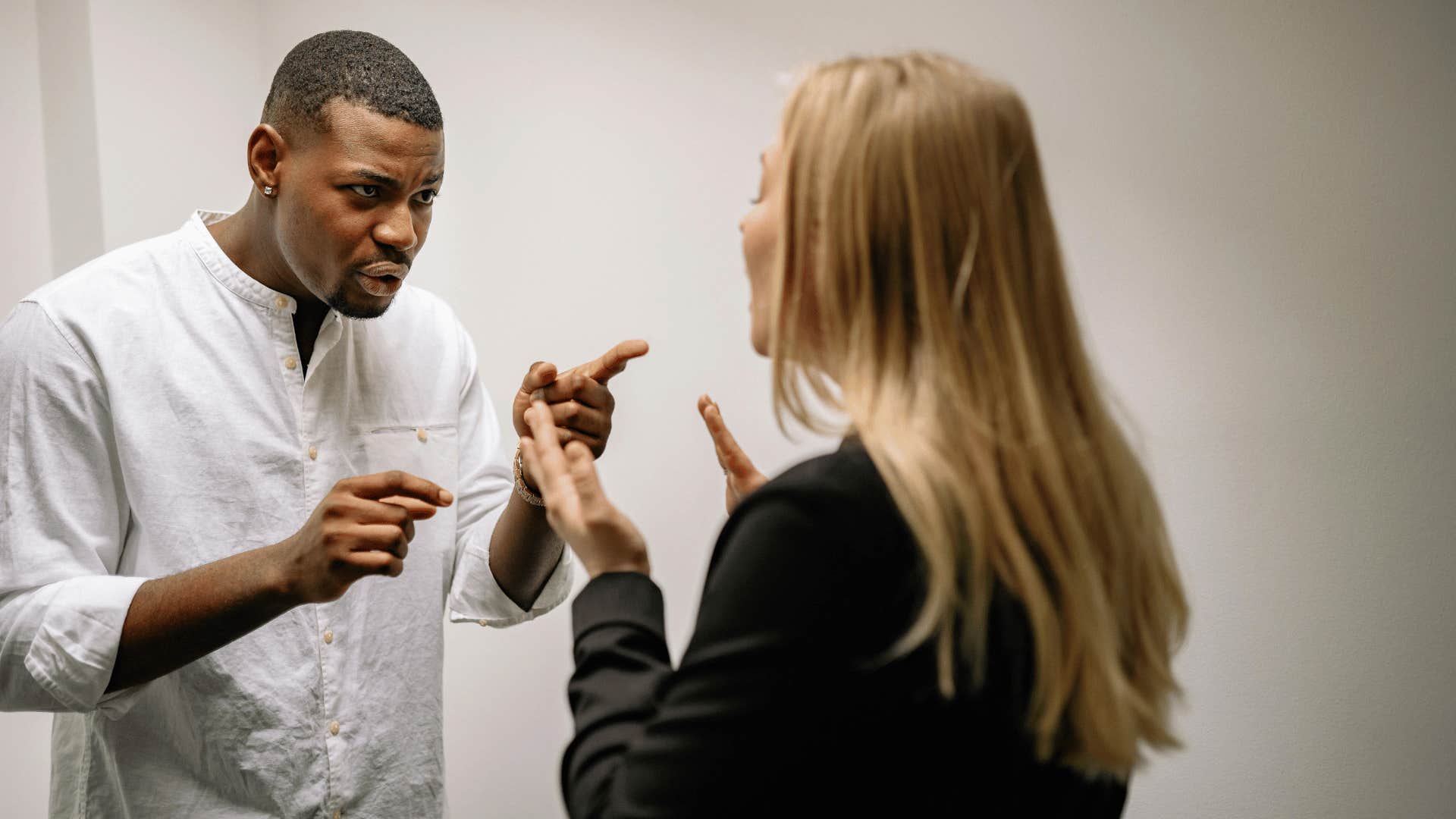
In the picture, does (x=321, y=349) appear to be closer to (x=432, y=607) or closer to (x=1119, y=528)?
(x=432, y=607)

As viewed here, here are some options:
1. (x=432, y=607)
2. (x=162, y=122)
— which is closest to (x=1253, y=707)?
A: (x=432, y=607)

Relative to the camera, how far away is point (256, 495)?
1.41 metres

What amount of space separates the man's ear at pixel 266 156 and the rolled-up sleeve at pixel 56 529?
29cm

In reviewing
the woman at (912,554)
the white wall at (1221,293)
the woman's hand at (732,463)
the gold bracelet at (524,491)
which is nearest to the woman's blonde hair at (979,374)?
the woman at (912,554)

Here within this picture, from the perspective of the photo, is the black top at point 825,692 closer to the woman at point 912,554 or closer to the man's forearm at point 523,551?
the woman at point 912,554

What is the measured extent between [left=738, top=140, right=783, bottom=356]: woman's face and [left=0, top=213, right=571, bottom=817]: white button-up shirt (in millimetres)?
756

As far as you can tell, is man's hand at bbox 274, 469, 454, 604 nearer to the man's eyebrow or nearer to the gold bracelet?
the gold bracelet

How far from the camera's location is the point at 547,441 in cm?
101

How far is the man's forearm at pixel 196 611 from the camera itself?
1.19 m

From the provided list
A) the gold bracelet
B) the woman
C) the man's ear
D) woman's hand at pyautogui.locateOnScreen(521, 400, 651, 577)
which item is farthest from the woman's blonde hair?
the man's ear

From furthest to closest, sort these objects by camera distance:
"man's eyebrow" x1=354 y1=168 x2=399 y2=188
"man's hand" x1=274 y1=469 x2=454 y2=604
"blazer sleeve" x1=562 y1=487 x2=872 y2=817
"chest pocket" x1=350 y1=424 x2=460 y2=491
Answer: "chest pocket" x1=350 y1=424 x2=460 y2=491, "man's eyebrow" x1=354 y1=168 x2=399 y2=188, "man's hand" x1=274 y1=469 x2=454 y2=604, "blazer sleeve" x1=562 y1=487 x2=872 y2=817

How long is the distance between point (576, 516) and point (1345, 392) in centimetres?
125

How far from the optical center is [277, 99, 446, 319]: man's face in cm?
139

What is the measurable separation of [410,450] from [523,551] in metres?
0.24
